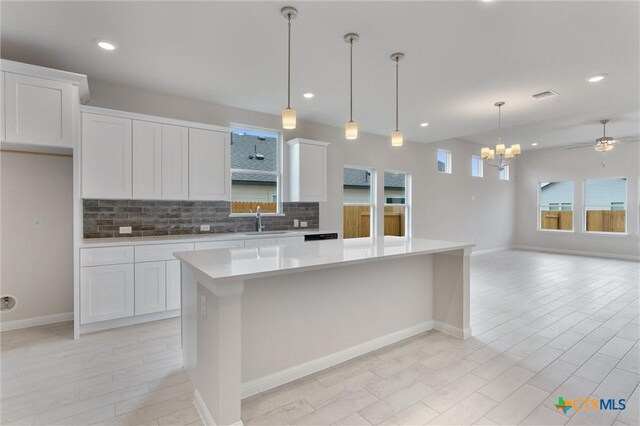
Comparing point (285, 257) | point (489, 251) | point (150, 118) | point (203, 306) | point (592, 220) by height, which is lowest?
point (489, 251)

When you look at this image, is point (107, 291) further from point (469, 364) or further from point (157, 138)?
point (469, 364)

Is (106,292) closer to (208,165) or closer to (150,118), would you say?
(208,165)

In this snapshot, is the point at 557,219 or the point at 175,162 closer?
the point at 175,162

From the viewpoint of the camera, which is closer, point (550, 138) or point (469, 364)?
point (469, 364)

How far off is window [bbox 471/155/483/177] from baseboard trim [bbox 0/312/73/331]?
8849mm

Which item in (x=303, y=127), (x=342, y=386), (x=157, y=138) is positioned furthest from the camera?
(x=303, y=127)

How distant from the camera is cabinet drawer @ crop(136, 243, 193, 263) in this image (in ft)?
11.3

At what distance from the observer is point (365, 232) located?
259 inches

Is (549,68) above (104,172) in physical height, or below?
above

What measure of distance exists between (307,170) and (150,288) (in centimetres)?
281

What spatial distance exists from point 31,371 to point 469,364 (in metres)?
3.49

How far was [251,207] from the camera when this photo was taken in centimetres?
501

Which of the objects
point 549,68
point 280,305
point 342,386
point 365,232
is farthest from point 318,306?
point 365,232

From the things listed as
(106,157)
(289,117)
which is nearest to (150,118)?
(106,157)
